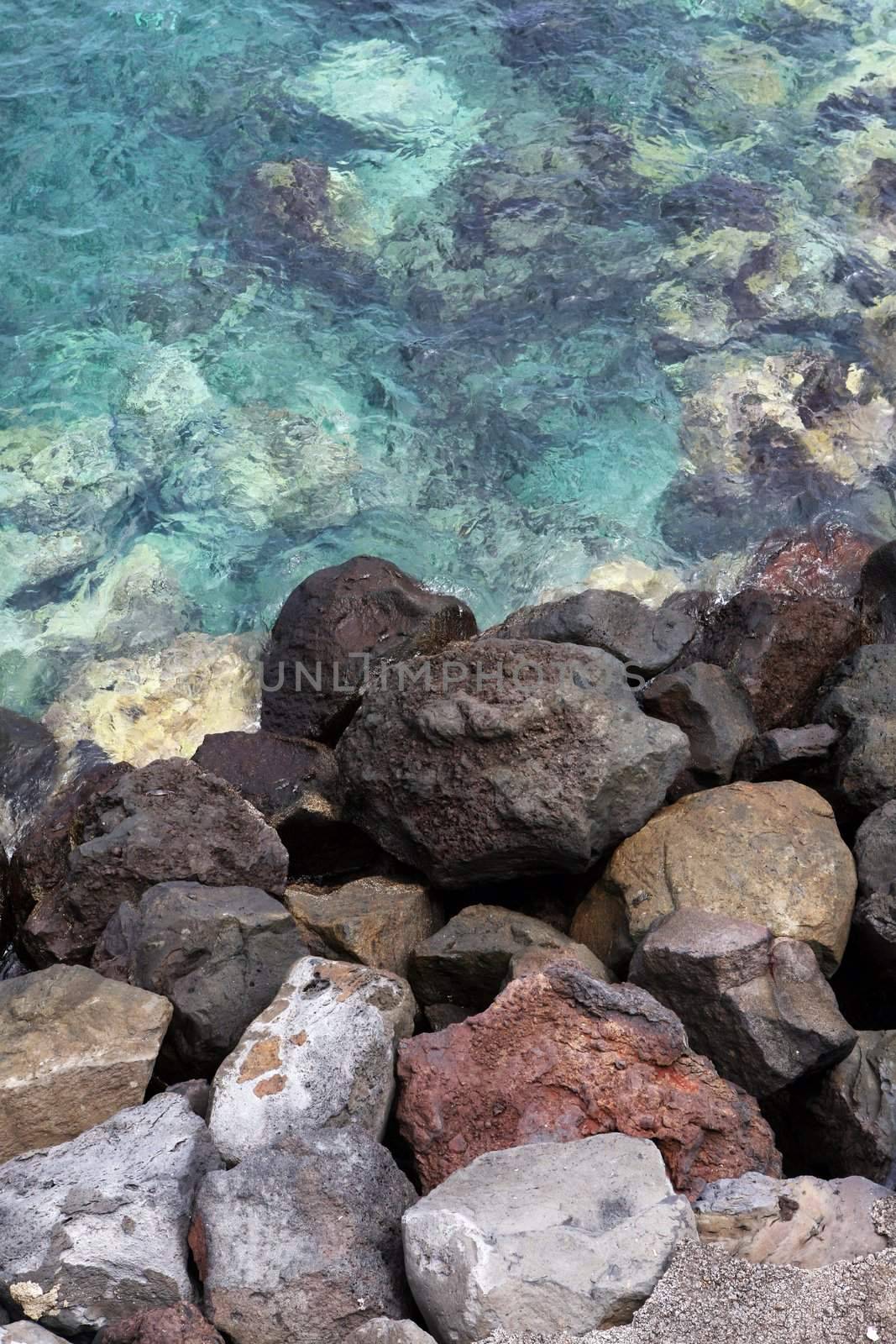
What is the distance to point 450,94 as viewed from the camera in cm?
1052

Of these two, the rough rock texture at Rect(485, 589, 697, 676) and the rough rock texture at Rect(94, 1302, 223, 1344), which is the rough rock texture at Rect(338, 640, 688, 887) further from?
the rough rock texture at Rect(94, 1302, 223, 1344)

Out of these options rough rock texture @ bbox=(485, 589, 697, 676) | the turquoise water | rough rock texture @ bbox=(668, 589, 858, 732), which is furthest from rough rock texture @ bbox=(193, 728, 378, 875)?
rough rock texture @ bbox=(668, 589, 858, 732)

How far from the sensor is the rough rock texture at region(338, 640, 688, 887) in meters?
4.72

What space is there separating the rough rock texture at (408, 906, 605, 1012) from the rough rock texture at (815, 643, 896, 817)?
124 cm

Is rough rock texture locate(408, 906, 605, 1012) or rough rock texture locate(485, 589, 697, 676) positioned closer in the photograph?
rough rock texture locate(408, 906, 605, 1012)

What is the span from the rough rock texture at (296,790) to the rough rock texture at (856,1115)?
1987mm

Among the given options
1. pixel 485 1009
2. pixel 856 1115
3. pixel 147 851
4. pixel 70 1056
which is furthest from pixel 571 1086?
pixel 147 851

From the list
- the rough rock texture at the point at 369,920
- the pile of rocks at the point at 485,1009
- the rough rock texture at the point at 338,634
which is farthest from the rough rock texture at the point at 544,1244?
the rough rock texture at the point at 338,634

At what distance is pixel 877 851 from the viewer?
4.76m

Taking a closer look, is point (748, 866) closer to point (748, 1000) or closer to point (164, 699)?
point (748, 1000)

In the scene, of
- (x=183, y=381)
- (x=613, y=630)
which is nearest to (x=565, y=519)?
(x=613, y=630)

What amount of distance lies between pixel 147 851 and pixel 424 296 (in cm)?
527

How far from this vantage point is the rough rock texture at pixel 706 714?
5281mm

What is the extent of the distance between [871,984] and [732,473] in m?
3.97
